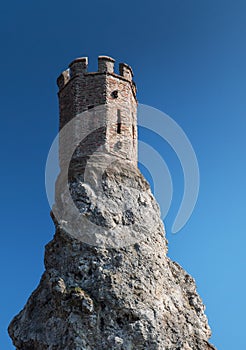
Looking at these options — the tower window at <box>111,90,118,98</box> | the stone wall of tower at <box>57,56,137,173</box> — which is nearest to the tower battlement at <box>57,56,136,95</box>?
the stone wall of tower at <box>57,56,137,173</box>

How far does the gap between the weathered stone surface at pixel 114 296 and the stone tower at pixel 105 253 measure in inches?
1.7

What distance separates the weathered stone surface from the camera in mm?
22188

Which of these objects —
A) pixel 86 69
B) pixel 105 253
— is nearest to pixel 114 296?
pixel 105 253

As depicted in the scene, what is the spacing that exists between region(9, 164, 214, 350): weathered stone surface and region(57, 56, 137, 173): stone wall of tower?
157cm

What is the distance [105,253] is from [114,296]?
209cm

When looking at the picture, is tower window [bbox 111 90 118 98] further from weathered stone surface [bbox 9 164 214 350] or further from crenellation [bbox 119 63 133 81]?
weathered stone surface [bbox 9 164 214 350]

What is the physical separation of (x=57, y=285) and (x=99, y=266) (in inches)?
75.3

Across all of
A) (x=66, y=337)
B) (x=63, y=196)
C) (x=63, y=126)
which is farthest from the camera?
(x=63, y=126)

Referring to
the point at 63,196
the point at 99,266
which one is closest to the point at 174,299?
the point at 99,266

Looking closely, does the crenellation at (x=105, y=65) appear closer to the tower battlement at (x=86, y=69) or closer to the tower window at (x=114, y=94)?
the tower battlement at (x=86, y=69)

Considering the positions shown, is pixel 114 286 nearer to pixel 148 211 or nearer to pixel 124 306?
pixel 124 306

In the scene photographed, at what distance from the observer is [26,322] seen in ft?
80.9

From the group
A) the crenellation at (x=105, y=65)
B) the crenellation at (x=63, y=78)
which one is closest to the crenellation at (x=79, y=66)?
the crenellation at (x=63, y=78)

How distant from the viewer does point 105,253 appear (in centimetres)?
2417
